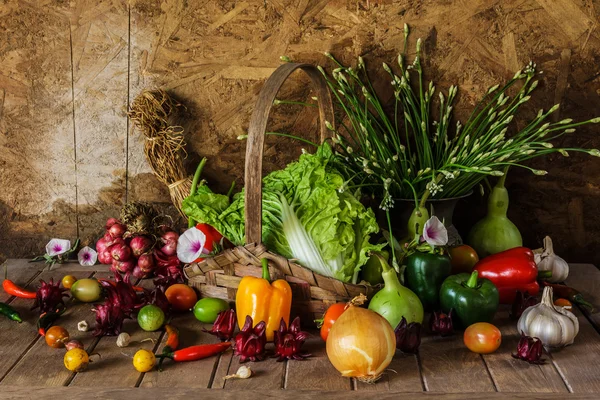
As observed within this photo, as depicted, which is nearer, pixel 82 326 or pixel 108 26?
pixel 82 326

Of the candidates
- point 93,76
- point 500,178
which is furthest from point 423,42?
point 93,76

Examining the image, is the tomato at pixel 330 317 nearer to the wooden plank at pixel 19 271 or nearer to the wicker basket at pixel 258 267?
the wicker basket at pixel 258 267

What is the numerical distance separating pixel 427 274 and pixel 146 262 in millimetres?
1190

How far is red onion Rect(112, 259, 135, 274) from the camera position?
282 cm

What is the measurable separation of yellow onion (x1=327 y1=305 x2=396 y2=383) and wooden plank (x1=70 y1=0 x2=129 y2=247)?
1.54 metres

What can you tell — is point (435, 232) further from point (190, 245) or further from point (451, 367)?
point (190, 245)

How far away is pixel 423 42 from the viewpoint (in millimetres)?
2852

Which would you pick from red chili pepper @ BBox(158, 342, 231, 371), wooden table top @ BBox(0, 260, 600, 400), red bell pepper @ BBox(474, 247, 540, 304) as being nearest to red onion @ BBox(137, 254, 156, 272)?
wooden table top @ BBox(0, 260, 600, 400)

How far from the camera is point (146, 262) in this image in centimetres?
280

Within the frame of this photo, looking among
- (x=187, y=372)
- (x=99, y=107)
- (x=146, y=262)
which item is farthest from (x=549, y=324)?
(x=99, y=107)

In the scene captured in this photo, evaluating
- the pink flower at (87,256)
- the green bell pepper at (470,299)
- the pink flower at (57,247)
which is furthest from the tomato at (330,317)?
the pink flower at (57,247)

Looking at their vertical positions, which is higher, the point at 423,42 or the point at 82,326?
the point at 423,42

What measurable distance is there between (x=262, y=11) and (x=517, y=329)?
168cm

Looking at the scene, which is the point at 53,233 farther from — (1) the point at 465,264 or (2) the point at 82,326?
(1) the point at 465,264
